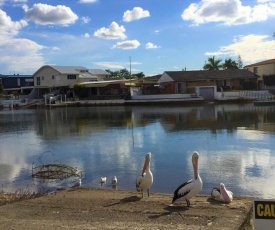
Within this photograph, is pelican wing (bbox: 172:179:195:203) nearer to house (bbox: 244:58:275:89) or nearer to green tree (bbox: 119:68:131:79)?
house (bbox: 244:58:275:89)

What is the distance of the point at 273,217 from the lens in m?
3.42

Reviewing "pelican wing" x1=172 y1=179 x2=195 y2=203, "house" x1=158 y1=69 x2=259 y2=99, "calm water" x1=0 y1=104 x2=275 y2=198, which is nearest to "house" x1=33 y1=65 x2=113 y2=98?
"house" x1=158 y1=69 x2=259 y2=99

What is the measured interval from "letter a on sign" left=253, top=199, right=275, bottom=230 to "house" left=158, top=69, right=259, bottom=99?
59822 mm

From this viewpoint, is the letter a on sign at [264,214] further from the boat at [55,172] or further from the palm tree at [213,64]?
the palm tree at [213,64]

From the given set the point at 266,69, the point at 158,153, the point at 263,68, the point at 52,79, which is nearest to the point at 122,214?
the point at 158,153

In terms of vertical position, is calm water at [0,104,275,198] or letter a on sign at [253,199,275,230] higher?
letter a on sign at [253,199,275,230]

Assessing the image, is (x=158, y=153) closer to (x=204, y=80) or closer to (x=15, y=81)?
(x=204, y=80)

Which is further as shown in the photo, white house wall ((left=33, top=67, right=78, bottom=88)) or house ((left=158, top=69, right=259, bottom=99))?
white house wall ((left=33, top=67, right=78, bottom=88))

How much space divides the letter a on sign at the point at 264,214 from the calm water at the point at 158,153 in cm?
886

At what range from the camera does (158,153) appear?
20.3 m

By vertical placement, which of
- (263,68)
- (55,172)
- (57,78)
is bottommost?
(55,172)

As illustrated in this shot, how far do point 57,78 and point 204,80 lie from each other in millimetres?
31157

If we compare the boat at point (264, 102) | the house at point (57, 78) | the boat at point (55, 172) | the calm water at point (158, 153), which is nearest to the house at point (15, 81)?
the house at point (57, 78)

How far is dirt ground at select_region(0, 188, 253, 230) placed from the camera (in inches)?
287
